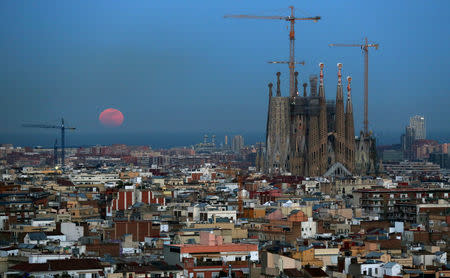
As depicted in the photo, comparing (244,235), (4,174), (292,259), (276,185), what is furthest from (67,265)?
(4,174)

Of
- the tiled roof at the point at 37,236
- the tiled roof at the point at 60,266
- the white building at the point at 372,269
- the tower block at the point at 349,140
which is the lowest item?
the white building at the point at 372,269

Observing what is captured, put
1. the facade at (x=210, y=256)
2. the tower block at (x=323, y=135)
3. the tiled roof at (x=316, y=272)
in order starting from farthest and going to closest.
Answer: the tower block at (x=323, y=135), the facade at (x=210, y=256), the tiled roof at (x=316, y=272)

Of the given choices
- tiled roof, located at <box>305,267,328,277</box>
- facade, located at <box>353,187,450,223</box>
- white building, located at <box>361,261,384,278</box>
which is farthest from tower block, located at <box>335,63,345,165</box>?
tiled roof, located at <box>305,267,328,277</box>

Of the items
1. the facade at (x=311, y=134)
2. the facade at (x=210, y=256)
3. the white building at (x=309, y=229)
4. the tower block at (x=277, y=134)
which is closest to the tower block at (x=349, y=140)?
the facade at (x=311, y=134)

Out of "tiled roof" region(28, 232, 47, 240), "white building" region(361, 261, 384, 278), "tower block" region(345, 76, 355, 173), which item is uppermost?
"tower block" region(345, 76, 355, 173)

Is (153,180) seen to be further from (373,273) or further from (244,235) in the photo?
(373,273)

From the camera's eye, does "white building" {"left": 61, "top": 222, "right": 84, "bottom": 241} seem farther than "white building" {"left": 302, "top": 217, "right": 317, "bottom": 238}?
No

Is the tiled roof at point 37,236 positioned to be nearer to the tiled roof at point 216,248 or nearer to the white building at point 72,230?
the white building at point 72,230

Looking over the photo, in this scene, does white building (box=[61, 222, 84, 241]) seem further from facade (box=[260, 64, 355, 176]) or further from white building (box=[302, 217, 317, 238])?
facade (box=[260, 64, 355, 176])

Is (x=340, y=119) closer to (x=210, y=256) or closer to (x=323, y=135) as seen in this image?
(x=323, y=135)
